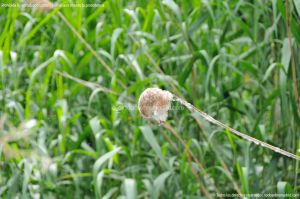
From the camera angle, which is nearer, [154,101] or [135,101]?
[154,101]

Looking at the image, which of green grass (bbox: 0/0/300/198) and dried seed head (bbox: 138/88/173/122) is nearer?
dried seed head (bbox: 138/88/173/122)

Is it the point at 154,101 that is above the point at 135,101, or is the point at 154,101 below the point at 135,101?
above

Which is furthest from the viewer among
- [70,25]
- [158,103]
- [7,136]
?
[70,25]

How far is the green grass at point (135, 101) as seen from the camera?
219cm

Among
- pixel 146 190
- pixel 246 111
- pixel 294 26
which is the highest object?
pixel 294 26

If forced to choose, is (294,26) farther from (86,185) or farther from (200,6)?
(86,185)

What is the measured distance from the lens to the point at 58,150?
2.41m

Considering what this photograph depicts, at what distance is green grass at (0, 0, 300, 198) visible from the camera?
2.19 m

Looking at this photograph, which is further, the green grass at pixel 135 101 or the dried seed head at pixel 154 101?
the green grass at pixel 135 101

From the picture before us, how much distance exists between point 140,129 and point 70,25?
381 mm

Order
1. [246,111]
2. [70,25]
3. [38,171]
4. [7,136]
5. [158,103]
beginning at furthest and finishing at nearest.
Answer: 1. [246,111]
2. [38,171]
3. [70,25]
4. [7,136]
5. [158,103]

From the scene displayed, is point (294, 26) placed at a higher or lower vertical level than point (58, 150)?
higher

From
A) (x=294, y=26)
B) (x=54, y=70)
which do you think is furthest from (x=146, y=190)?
(x=294, y=26)

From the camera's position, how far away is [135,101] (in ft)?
7.36
